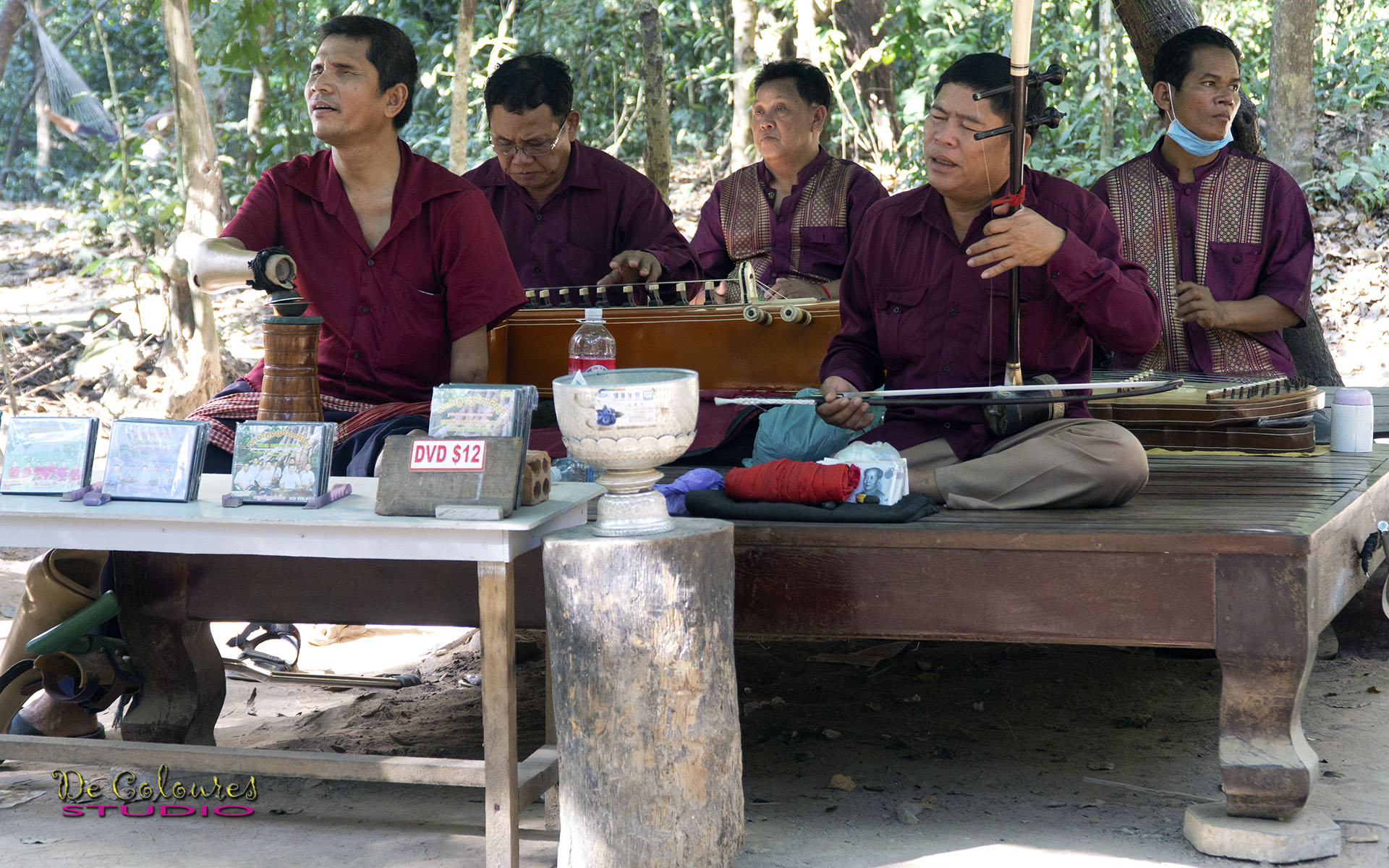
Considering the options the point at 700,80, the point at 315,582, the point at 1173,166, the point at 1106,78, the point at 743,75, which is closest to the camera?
the point at 315,582

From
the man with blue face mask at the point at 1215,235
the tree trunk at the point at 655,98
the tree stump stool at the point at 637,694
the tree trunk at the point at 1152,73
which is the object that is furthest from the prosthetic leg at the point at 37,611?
the tree trunk at the point at 1152,73

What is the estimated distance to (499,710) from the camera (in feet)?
8.23

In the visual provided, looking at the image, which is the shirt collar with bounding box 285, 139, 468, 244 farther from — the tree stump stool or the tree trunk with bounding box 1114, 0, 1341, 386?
the tree trunk with bounding box 1114, 0, 1341, 386

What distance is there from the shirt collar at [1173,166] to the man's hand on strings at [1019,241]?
168 cm

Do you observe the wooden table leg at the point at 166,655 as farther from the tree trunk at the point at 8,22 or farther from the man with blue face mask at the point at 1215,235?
the tree trunk at the point at 8,22

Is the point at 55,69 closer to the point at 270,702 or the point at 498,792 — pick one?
the point at 270,702

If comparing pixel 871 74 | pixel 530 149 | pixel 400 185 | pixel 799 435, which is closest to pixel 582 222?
pixel 530 149

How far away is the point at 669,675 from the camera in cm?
239

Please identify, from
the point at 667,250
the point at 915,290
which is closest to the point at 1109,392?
the point at 915,290

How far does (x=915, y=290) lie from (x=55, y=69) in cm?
946

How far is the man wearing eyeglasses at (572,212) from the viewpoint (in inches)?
192

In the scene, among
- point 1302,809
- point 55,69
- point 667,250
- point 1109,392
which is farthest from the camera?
point 55,69

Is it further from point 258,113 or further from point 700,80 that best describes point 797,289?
point 700,80

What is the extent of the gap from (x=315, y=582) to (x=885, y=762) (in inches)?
59.7
